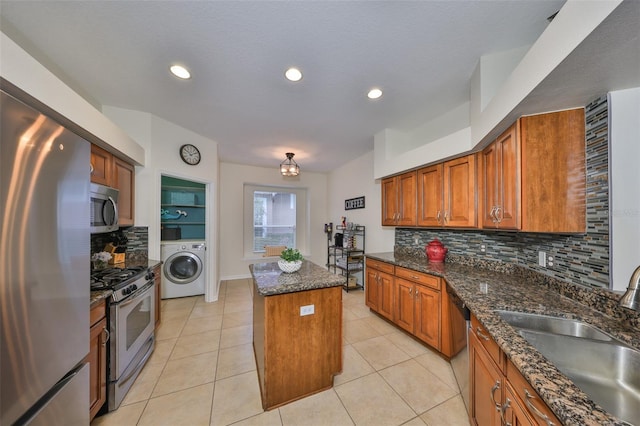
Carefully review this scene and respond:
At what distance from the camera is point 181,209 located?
4438mm

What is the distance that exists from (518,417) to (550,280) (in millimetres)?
1267

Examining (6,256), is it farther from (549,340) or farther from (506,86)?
(506,86)

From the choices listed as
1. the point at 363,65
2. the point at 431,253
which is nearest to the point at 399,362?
the point at 431,253

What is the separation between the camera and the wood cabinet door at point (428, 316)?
2.21 meters

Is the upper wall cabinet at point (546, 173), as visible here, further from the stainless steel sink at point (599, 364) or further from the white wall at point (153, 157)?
the white wall at point (153, 157)

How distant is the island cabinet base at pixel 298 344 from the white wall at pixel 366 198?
7.24ft

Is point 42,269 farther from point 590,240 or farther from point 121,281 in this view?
point 590,240

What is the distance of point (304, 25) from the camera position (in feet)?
4.89

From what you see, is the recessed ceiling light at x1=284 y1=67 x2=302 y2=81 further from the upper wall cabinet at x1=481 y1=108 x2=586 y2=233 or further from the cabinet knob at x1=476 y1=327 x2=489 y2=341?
the cabinet knob at x1=476 y1=327 x2=489 y2=341

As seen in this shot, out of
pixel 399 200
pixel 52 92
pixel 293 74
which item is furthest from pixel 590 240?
pixel 52 92

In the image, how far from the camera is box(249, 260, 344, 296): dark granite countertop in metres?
1.61

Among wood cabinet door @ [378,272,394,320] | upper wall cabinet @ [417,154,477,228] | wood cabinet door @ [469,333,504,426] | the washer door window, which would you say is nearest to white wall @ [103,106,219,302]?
the washer door window

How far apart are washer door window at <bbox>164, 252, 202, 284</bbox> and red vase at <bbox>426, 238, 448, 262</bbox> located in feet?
12.0

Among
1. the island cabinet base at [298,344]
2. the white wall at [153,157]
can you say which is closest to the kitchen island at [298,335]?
the island cabinet base at [298,344]
